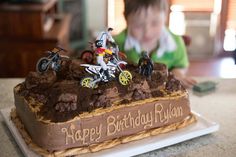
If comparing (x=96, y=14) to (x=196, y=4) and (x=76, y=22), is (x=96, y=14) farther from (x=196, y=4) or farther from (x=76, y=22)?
(x=196, y=4)

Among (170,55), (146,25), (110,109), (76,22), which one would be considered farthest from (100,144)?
(76,22)

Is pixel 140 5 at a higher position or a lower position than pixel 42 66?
higher

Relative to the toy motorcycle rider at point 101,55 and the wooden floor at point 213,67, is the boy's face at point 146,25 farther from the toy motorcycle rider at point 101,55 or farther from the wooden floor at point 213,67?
the wooden floor at point 213,67

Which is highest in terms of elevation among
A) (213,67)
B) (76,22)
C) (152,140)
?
(76,22)

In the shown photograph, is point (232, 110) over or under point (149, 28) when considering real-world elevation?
under

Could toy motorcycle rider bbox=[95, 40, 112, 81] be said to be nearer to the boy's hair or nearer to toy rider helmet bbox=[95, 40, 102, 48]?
toy rider helmet bbox=[95, 40, 102, 48]

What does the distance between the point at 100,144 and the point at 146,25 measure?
26.5 inches

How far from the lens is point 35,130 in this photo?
777 mm

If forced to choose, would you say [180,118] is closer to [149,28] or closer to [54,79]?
[54,79]

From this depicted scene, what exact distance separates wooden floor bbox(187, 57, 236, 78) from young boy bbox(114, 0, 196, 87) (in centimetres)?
193

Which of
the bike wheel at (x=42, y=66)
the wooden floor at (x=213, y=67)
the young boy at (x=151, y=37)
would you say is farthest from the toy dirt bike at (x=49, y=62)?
the wooden floor at (x=213, y=67)

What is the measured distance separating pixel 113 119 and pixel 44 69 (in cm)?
21

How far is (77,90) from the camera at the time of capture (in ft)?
2.51

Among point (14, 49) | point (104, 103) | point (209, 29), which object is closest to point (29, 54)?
point (14, 49)
